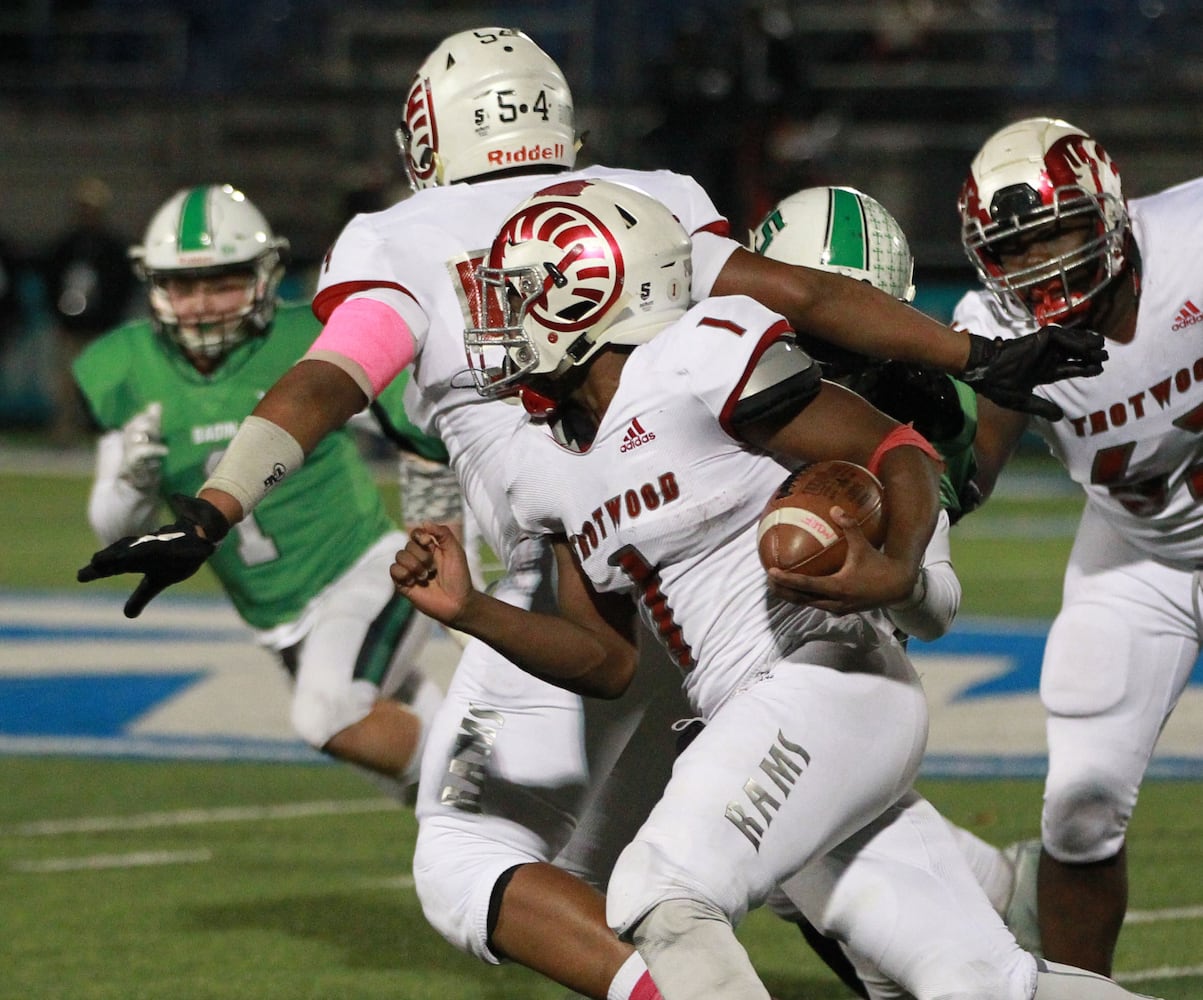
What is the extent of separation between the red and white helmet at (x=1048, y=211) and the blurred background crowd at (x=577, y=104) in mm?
8852

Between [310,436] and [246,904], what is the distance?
197 cm

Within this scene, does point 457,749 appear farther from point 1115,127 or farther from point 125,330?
point 1115,127

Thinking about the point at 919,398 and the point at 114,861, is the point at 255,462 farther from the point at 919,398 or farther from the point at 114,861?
the point at 114,861

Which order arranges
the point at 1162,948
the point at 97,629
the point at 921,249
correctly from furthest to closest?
the point at 921,249 < the point at 97,629 < the point at 1162,948

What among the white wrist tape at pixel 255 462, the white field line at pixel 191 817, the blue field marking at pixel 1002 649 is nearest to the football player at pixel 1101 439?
the white wrist tape at pixel 255 462

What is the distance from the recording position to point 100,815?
19.4 ft

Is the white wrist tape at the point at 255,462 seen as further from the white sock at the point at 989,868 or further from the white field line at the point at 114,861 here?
the white field line at the point at 114,861

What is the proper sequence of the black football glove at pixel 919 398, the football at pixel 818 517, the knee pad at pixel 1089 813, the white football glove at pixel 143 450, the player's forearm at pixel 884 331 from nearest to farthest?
the football at pixel 818 517, the player's forearm at pixel 884 331, the black football glove at pixel 919 398, the knee pad at pixel 1089 813, the white football glove at pixel 143 450

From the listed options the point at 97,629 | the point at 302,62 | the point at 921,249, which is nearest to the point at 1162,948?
the point at 97,629

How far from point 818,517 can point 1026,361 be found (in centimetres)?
69

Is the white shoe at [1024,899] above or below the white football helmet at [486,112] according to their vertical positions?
below

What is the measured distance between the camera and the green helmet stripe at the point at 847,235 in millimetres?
3764

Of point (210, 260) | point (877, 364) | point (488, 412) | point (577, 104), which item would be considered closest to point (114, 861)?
point (210, 260)

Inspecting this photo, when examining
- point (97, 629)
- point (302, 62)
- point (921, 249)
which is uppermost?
point (302, 62)
